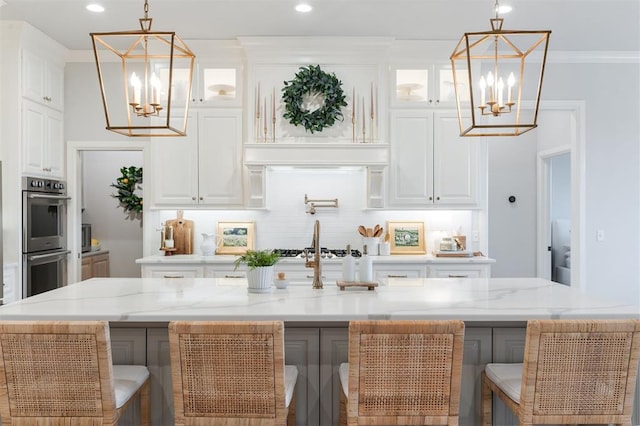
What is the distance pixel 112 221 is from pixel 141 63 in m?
2.74

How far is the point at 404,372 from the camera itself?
5.68ft

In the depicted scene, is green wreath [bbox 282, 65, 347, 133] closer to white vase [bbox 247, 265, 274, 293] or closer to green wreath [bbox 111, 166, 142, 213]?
white vase [bbox 247, 265, 274, 293]

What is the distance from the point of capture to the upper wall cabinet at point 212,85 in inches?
183

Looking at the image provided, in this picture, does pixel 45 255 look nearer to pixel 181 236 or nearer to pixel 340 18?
pixel 181 236

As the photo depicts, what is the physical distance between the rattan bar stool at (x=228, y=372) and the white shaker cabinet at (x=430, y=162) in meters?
3.13

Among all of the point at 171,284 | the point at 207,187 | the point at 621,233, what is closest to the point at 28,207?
the point at 207,187

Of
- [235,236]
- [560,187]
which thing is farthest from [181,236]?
[560,187]

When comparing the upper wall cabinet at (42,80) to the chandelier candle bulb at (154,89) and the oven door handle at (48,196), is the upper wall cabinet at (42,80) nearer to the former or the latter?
the oven door handle at (48,196)

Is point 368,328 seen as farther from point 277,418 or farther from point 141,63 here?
point 141,63

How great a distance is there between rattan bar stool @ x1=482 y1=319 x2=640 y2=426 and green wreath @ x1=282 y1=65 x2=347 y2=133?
10.3ft

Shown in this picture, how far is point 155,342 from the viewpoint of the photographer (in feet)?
7.45

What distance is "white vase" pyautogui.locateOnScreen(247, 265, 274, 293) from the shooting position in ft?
8.18

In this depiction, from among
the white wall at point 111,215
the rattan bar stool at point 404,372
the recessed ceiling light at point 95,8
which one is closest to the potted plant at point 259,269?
the rattan bar stool at point 404,372

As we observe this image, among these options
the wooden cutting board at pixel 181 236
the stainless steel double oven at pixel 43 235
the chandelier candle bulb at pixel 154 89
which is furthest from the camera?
the wooden cutting board at pixel 181 236
